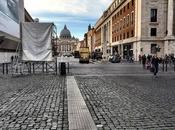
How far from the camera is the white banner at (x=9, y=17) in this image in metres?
49.9

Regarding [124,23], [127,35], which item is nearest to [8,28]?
[127,35]

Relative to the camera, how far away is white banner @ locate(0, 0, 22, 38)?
49.9 meters

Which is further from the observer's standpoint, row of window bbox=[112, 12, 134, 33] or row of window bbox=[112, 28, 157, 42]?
row of window bbox=[112, 12, 134, 33]

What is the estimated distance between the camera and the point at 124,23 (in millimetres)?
73812

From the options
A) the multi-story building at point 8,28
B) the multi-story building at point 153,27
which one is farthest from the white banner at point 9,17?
the multi-story building at point 153,27

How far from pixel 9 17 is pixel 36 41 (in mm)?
34476

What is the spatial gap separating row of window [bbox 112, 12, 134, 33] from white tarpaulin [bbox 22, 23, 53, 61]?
141 feet

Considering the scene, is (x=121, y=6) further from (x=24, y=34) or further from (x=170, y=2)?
(x=24, y=34)

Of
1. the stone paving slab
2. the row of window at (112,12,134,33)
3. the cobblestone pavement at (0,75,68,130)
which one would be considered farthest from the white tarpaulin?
the row of window at (112,12,134,33)

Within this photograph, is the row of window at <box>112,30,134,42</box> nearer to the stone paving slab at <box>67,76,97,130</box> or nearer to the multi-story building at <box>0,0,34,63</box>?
the multi-story building at <box>0,0,34,63</box>

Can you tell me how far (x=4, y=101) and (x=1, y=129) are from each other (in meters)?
3.96

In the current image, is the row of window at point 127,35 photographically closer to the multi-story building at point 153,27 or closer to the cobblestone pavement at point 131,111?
the multi-story building at point 153,27

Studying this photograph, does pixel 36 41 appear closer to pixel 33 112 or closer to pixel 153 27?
pixel 33 112

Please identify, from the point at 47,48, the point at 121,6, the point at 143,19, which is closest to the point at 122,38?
the point at 121,6
